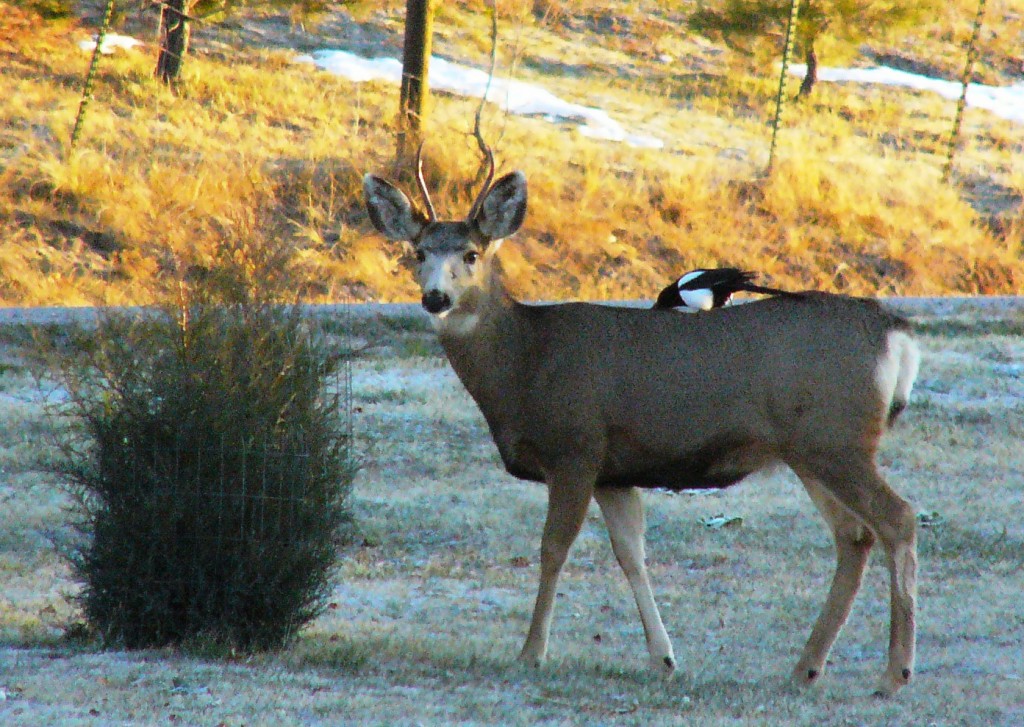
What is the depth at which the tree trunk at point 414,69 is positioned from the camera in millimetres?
23969

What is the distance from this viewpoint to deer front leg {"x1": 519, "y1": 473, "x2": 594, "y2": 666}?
7.04 metres

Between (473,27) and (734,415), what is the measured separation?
33.0 m

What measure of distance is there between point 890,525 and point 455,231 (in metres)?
2.46

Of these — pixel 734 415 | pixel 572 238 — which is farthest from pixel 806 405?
pixel 572 238

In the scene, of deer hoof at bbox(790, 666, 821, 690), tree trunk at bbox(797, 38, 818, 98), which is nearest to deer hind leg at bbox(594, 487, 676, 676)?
deer hoof at bbox(790, 666, 821, 690)

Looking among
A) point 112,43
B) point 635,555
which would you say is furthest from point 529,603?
point 112,43

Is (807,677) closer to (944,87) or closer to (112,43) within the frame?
(112,43)

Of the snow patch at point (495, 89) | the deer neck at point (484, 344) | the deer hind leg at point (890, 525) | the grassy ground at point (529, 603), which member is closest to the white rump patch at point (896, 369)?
the deer hind leg at point (890, 525)

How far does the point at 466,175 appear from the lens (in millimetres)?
24891

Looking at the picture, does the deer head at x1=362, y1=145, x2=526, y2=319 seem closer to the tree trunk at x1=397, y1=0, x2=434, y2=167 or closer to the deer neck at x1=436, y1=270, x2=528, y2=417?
the deer neck at x1=436, y1=270, x2=528, y2=417

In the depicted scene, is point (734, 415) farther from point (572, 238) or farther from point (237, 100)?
point (237, 100)

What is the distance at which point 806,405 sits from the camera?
273 inches

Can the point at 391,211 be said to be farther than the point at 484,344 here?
Yes

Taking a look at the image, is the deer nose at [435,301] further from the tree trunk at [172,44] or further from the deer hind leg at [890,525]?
the tree trunk at [172,44]
